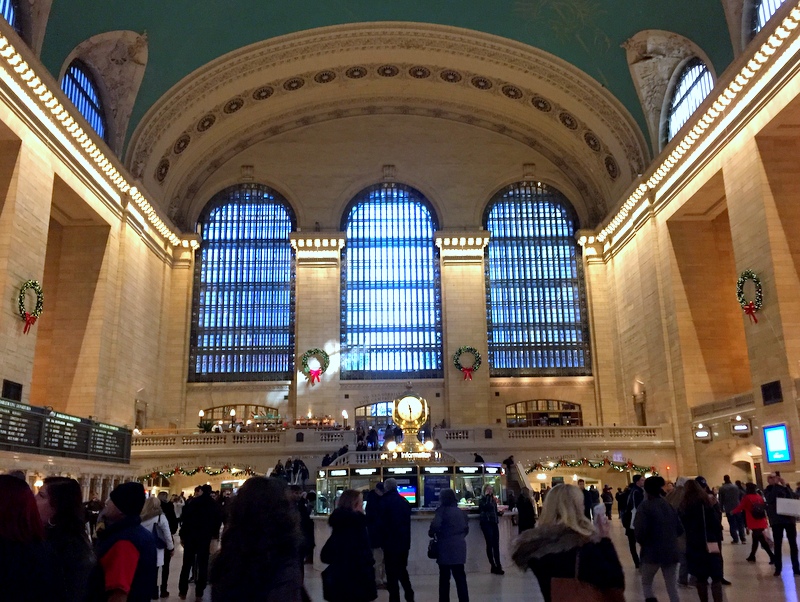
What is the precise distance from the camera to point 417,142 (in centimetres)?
3195

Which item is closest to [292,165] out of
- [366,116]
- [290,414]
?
[366,116]

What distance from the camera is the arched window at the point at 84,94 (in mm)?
21500

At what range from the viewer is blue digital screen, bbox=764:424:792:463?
53.2ft

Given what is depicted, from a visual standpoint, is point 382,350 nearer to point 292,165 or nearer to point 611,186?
point 292,165

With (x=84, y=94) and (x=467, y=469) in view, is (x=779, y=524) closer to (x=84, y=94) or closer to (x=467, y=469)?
(x=467, y=469)

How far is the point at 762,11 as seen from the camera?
18766 mm

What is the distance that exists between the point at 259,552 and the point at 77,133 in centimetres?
2035

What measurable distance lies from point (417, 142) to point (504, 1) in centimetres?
900

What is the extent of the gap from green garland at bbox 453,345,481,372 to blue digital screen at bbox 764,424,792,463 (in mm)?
13192

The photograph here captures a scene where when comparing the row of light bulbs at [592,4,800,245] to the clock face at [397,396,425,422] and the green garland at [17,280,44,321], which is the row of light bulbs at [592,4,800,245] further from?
the green garland at [17,280,44,321]

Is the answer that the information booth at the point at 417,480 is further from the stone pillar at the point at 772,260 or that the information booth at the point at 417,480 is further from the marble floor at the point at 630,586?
the stone pillar at the point at 772,260

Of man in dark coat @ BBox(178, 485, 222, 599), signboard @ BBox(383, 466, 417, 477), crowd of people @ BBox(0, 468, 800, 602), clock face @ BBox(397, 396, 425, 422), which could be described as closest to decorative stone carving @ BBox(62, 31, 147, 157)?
clock face @ BBox(397, 396, 425, 422)

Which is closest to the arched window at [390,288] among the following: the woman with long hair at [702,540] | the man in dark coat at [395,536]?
the man in dark coat at [395,536]

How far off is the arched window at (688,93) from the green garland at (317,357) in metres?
15.3
